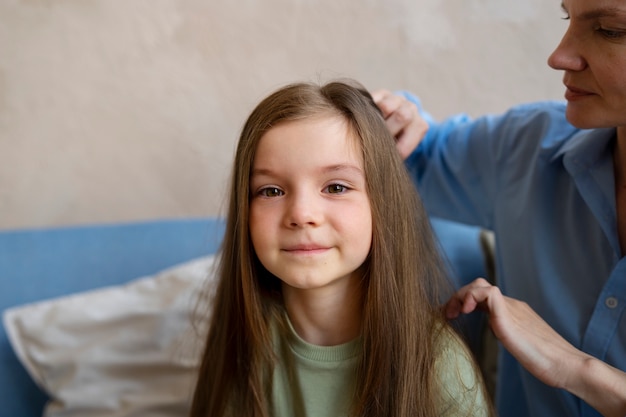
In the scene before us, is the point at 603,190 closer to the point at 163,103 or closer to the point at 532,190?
the point at 532,190

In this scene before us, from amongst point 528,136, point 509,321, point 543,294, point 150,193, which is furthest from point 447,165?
point 150,193

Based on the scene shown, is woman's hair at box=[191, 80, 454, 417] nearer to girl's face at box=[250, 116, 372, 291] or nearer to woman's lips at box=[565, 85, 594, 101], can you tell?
girl's face at box=[250, 116, 372, 291]

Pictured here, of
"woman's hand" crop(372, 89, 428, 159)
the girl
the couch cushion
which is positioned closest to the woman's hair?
the girl

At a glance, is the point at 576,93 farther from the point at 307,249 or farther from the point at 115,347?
the point at 115,347

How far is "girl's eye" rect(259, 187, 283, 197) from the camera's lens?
2.86 feet

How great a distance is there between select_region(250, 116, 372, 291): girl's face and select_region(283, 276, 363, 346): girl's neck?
0.20 ft

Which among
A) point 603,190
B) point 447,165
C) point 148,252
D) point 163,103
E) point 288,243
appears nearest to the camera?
point 288,243

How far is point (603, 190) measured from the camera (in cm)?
99

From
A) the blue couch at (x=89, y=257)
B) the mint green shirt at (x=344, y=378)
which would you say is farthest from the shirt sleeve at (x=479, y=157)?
the mint green shirt at (x=344, y=378)

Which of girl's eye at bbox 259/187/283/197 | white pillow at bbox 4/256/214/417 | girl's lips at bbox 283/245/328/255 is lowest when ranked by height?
white pillow at bbox 4/256/214/417

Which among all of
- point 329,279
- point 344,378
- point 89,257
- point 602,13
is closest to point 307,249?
point 329,279

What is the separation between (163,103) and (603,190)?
3.37ft

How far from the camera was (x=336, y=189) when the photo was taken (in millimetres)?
861

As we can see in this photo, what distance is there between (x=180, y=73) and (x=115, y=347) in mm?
665
